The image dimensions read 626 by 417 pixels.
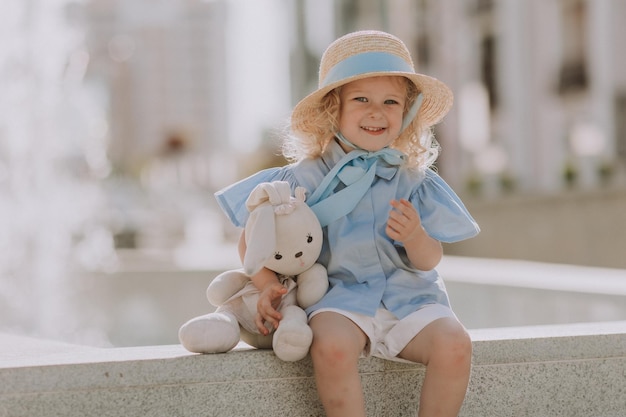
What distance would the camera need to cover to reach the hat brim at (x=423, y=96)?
8.79 ft

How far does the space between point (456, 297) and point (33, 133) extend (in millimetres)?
5385

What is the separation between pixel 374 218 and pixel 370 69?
1.40ft

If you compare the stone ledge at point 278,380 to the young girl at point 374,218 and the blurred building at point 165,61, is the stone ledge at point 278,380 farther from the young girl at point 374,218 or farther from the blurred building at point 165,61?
the blurred building at point 165,61

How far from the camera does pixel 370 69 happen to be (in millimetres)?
2654

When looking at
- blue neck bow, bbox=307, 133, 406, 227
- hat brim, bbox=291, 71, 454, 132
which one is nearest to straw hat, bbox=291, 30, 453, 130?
hat brim, bbox=291, 71, 454, 132

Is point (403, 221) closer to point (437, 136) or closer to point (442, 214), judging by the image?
point (442, 214)

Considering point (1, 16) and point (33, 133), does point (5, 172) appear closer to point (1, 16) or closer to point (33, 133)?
point (33, 133)

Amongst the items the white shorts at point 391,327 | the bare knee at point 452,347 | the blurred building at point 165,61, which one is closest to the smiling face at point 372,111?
the white shorts at point 391,327

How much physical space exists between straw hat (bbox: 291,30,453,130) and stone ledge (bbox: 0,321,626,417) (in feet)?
2.33

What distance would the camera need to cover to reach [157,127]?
107438 millimetres

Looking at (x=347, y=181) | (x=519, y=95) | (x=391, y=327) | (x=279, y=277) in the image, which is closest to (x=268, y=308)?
(x=279, y=277)

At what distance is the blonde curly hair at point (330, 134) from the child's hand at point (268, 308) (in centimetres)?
51

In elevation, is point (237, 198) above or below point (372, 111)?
below

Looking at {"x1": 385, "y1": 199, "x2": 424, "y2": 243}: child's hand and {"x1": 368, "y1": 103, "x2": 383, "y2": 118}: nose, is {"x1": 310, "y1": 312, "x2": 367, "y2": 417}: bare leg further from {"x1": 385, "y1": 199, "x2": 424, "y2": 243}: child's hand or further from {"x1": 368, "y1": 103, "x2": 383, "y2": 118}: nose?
{"x1": 368, "y1": 103, "x2": 383, "y2": 118}: nose
